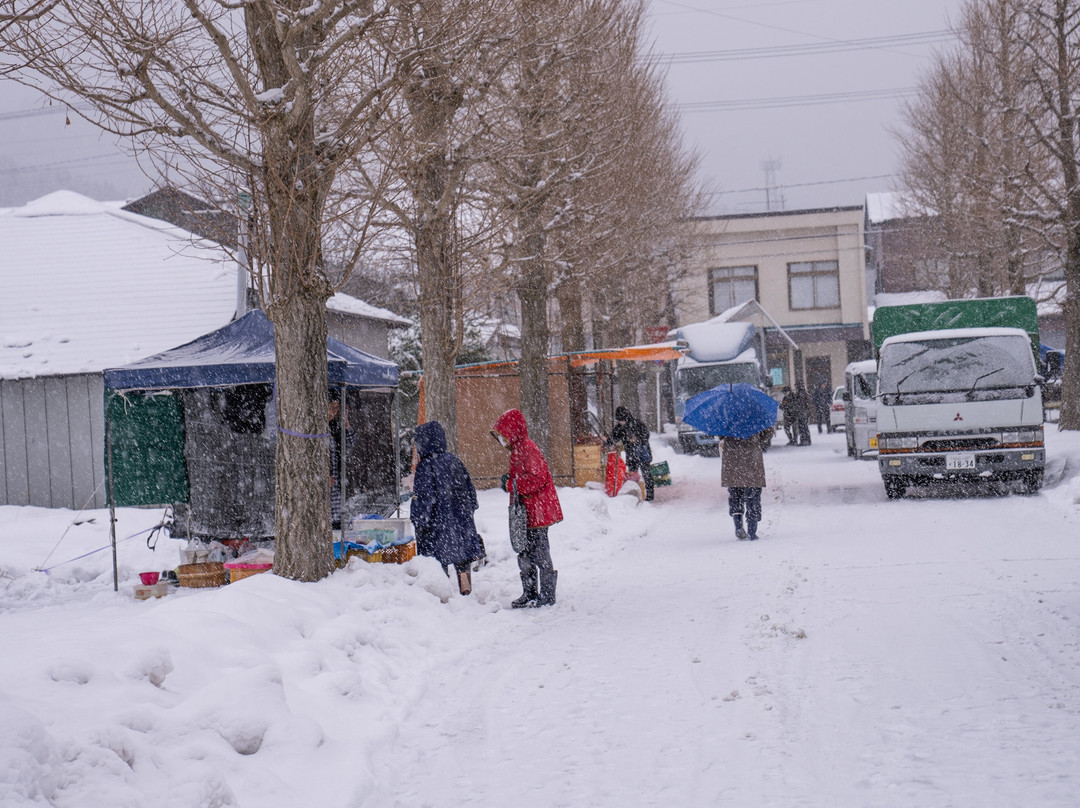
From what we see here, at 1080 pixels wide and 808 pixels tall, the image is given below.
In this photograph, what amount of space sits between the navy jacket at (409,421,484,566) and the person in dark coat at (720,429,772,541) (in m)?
4.38

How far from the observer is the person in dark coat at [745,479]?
12.3 metres

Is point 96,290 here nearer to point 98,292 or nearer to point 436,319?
point 98,292

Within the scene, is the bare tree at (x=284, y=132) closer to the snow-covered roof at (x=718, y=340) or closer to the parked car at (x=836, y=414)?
the snow-covered roof at (x=718, y=340)

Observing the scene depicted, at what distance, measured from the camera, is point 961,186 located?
25938 millimetres

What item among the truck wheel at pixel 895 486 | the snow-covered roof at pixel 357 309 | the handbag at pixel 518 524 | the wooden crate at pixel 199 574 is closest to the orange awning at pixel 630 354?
the truck wheel at pixel 895 486

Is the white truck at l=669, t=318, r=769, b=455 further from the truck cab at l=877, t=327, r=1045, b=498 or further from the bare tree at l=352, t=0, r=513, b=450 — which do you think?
the bare tree at l=352, t=0, r=513, b=450

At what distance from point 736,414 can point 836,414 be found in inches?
1049

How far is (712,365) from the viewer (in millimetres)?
29078

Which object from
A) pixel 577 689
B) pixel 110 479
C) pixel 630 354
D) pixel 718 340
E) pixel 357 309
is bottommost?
pixel 577 689

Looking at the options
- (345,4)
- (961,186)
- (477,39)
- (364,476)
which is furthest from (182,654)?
(961,186)

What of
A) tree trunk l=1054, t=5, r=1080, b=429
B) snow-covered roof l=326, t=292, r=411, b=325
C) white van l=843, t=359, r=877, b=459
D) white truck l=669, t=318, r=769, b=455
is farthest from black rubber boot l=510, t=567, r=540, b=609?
white truck l=669, t=318, r=769, b=455

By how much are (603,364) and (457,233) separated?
772 cm

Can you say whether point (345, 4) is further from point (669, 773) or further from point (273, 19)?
point (669, 773)

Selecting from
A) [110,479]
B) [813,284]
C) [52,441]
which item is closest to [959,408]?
[110,479]
